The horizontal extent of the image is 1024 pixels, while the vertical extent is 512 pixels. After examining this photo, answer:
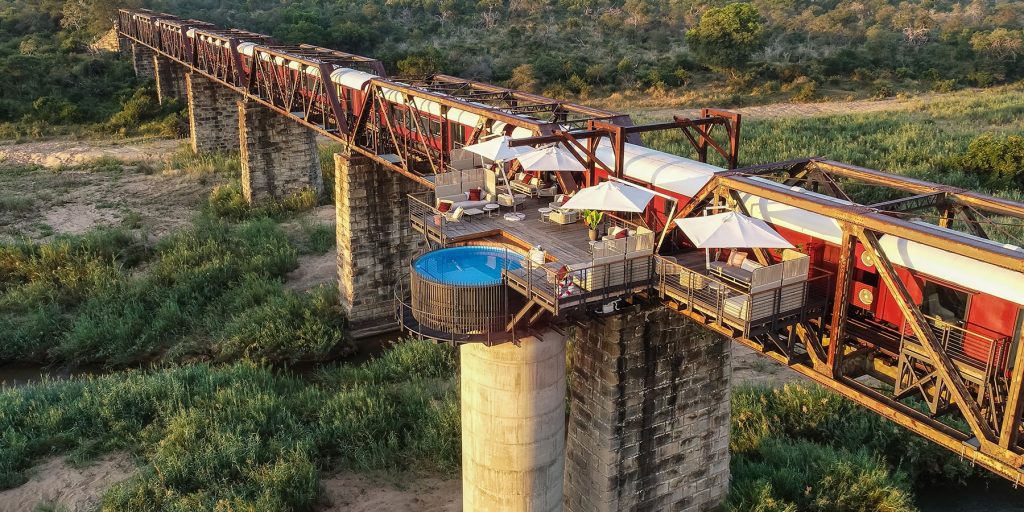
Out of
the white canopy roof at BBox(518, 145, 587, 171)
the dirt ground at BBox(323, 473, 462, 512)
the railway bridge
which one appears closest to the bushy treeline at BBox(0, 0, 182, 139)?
the dirt ground at BBox(323, 473, 462, 512)

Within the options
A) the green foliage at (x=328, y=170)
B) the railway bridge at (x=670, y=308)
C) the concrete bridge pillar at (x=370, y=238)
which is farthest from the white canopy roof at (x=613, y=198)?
the green foliage at (x=328, y=170)

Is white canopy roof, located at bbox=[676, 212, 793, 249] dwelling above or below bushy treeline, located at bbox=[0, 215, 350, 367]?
above

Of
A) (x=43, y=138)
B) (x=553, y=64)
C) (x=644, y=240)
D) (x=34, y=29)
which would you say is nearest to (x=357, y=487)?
(x=644, y=240)

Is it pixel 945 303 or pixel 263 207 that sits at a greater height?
pixel 945 303

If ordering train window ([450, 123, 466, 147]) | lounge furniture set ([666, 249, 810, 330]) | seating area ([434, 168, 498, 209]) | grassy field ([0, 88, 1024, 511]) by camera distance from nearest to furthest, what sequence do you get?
lounge furniture set ([666, 249, 810, 330]), seating area ([434, 168, 498, 209]), grassy field ([0, 88, 1024, 511]), train window ([450, 123, 466, 147])

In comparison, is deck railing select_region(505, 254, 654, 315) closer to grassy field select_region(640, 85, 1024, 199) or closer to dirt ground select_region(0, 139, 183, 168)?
grassy field select_region(640, 85, 1024, 199)

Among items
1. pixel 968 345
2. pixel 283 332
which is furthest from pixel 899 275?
pixel 283 332

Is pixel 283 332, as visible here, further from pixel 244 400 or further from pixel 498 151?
pixel 498 151
